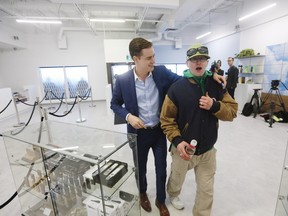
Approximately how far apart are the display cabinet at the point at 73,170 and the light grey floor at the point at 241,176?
1.35 feet

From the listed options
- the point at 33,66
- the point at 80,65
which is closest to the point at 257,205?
the point at 80,65

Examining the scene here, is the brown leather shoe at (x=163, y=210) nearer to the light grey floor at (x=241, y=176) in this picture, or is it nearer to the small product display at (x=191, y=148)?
the light grey floor at (x=241, y=176)

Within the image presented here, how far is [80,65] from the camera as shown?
830 centimetres

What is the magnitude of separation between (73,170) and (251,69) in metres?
6.27

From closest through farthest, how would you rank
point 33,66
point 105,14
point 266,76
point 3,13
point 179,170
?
1. point 179,170
2. point 266,76
3. point 3,13
4. point 105,14
5. point 33,66

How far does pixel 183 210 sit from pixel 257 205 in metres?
0.79

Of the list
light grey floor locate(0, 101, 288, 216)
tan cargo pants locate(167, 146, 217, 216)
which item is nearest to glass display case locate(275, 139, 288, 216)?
light grey floor locate(0, 101, 288, 216)

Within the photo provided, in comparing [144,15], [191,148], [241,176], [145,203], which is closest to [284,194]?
[191,148]

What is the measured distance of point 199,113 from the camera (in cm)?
124

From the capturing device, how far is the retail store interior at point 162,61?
6.82ft

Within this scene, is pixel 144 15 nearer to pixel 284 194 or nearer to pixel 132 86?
pixel 132 86

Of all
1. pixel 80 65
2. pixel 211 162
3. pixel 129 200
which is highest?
pixel 80 65

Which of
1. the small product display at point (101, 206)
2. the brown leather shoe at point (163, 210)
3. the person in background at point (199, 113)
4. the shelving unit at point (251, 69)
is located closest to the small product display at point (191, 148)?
the person in background at point (199, 113)

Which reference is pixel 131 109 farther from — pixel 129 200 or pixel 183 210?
pixel 183 210
